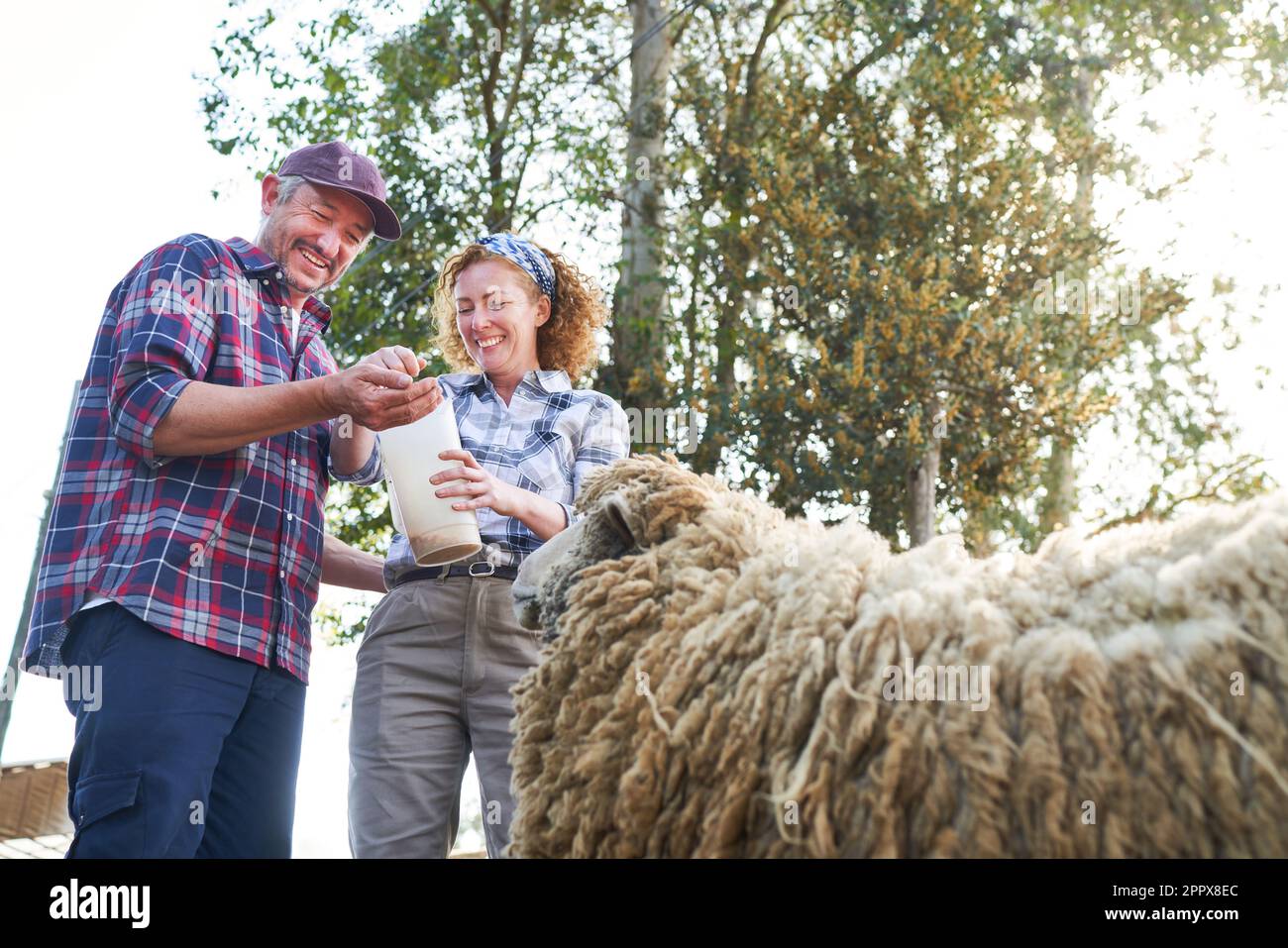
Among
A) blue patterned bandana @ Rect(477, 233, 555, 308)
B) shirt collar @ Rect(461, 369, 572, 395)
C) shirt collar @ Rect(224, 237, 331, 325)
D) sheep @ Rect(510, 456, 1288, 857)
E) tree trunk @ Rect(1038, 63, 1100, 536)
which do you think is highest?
tree trunk @ Rect(1038, 63, 1100, 536)

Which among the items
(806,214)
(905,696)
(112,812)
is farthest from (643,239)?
(905,696)

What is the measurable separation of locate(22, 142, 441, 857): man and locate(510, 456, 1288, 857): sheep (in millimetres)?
625

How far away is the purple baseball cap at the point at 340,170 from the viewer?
2.58 metres

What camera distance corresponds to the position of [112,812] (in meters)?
2.01

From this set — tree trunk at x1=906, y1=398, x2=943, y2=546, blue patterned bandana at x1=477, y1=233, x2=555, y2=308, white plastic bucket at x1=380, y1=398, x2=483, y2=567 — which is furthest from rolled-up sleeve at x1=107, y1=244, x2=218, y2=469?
tree trunk at x1=906, y1=398, x2=943, y2=546

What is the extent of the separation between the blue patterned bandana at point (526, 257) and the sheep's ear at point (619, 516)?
90cm

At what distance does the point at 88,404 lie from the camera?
2.25 metres

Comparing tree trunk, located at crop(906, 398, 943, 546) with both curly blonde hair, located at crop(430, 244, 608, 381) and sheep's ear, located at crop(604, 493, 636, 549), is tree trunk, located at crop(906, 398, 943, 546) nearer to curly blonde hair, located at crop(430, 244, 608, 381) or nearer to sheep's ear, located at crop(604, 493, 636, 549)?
curly blonde hair, located at crop(430, 244, 608, 381)

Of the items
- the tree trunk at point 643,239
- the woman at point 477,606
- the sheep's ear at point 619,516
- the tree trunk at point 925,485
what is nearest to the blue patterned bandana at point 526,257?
the woman at point 477,606

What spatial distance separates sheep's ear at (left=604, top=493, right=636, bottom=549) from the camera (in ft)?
7.39

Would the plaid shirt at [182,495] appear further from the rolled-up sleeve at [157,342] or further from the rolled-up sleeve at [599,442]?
the rolled-up sleeve at [599,442]
